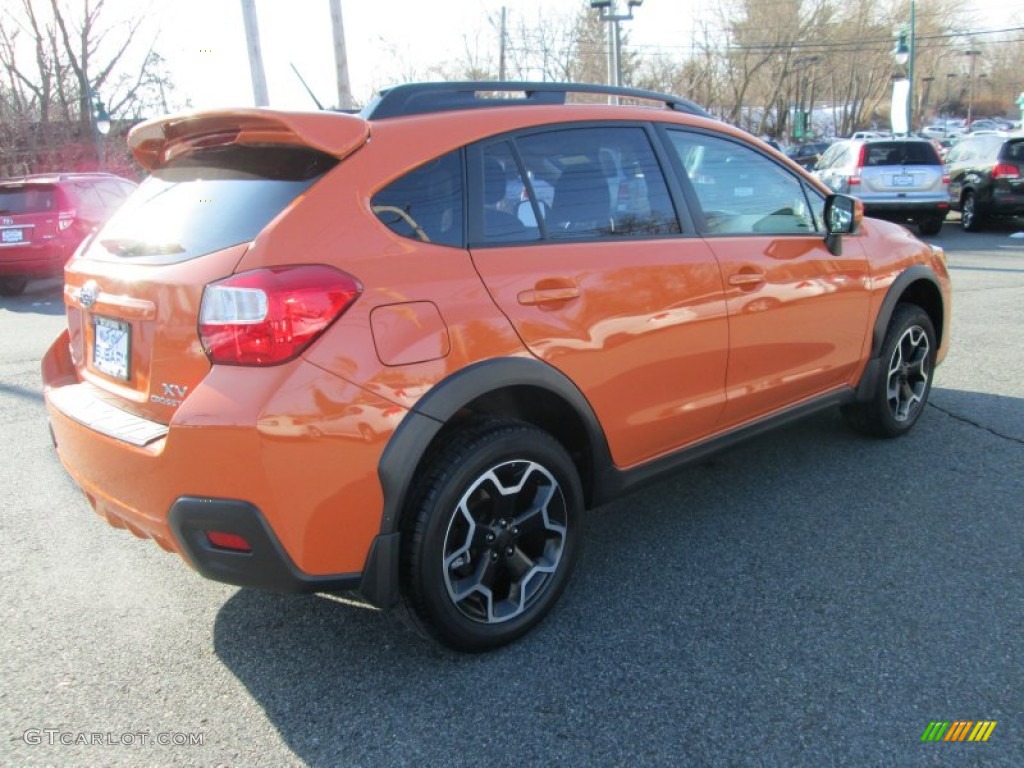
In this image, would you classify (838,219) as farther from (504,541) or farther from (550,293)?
(504,541)

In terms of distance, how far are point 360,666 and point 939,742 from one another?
68.0 inches

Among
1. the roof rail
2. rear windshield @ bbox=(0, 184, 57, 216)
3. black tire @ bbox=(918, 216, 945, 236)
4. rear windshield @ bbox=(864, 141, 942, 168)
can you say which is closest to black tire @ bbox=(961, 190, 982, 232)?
black tire @ bbox=(918, 216, 945, 236)

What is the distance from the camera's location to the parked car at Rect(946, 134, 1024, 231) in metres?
14.0

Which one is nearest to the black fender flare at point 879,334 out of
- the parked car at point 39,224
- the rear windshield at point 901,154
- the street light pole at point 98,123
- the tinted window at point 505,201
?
the tinted window at point 505,201

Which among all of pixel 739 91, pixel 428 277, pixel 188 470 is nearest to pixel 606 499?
pixel 428 277

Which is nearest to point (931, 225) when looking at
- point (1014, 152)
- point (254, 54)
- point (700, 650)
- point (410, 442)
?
point (1014, 152)

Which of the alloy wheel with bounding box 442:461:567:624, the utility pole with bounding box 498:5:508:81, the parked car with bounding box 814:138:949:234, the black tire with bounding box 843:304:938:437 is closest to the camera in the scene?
the alloy wheel with bounding box 442:461:567:624

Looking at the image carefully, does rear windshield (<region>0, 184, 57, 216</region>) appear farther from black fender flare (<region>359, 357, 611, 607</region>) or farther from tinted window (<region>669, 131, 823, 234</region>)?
black fender flare (<region>359, 357, 611, 607</region>)

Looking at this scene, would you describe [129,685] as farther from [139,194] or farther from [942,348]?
[942,348]

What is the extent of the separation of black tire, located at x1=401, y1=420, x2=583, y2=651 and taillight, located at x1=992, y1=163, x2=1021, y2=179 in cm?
1443

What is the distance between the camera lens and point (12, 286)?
11.5 m

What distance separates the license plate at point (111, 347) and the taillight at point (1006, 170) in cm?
1541

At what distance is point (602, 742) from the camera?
7.48ft

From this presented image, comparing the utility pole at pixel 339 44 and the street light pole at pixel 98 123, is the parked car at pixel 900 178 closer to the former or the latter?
the utility pole at pixel 339 44
